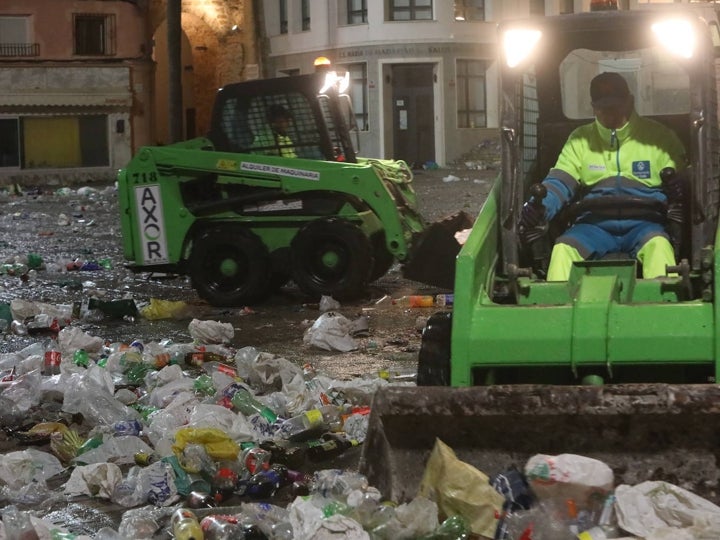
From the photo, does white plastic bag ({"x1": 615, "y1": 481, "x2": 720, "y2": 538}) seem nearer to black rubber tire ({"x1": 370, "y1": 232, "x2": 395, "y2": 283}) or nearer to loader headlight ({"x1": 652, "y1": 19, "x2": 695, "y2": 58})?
loader headlight ({"x1": 652, "y1": 19, "x2": 695, "y2": 58})

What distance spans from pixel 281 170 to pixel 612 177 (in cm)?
539

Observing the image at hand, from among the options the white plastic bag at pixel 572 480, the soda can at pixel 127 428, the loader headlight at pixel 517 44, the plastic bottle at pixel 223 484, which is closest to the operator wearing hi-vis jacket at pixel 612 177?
the loader headlight at pixel 517 44

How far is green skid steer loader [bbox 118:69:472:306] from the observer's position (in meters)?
10.8

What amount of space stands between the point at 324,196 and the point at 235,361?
10.5ft

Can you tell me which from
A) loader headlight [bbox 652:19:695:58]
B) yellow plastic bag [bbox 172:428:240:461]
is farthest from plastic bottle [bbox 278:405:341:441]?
loader headlight [bbox 652:19:695:58]

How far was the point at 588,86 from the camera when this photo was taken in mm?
6273

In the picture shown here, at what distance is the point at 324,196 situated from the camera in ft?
35.8

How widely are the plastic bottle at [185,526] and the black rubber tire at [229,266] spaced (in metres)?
6.15

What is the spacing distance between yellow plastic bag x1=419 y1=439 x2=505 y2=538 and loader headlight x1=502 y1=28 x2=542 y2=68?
1.97 meters

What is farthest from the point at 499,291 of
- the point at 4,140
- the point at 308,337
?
the point at 4,140

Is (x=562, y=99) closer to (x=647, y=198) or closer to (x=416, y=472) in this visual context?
(x=647, y=198)

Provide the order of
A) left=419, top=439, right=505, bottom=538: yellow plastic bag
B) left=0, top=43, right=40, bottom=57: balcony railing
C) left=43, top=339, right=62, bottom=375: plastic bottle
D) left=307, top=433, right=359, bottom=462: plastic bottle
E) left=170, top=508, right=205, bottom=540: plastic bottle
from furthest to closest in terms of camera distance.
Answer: left=0, top=43, right=40, bottom=57: balcony railing → left=43, top=339, right=62, bottom=375: plastic bottle → left=307, top=433, right=359, bottom=462: plastic bottle → left=170, top=508, right=205, bottom=540: plastic bottle → left=419, top=439, right=505, bottom=538: yellow plastic bag

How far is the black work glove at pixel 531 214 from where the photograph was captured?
5.58 meters

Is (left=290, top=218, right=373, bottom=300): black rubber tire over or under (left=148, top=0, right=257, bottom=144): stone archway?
under
